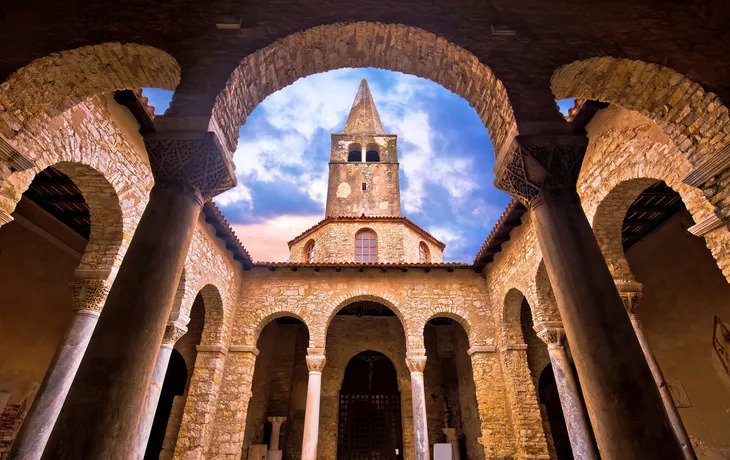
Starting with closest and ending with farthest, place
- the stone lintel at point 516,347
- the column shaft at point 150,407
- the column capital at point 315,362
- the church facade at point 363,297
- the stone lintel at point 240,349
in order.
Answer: the church facade at point 363,297 < the column shaft at point 150,407 < the stone lintel at point 516,347 < the column capital at point 315,362 < the stone lintel at point 240,349

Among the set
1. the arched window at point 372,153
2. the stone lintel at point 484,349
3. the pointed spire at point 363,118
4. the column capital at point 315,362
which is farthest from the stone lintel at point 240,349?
the pointed spire at point 363,118

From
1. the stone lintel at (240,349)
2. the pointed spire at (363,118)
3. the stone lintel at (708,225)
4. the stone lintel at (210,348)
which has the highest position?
the pointed spire at (363,118)

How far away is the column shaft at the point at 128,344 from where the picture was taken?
7.80ft

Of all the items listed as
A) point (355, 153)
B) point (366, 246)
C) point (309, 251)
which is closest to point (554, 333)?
point (366, 246)

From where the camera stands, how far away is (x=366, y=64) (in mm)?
5402

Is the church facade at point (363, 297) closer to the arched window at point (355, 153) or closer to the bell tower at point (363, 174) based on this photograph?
the bell tower at point (363, 174)

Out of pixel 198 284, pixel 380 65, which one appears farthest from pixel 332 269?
pixel 380 65

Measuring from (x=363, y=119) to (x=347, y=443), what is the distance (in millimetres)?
20206

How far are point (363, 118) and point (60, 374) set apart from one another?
23034 mm

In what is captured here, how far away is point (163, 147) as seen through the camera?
3777mm

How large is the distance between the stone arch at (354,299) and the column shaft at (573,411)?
12.2 feet

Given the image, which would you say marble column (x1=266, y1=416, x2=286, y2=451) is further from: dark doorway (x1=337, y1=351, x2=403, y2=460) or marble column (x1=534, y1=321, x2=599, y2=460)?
marble column (x1=534, y1=321, x2=599, y2=460)

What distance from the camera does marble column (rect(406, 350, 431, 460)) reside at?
927cm

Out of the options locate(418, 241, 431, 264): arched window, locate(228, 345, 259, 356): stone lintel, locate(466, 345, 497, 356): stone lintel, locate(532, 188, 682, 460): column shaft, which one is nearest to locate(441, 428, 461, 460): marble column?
locate(466, 345, 497, 356): stone lintel
